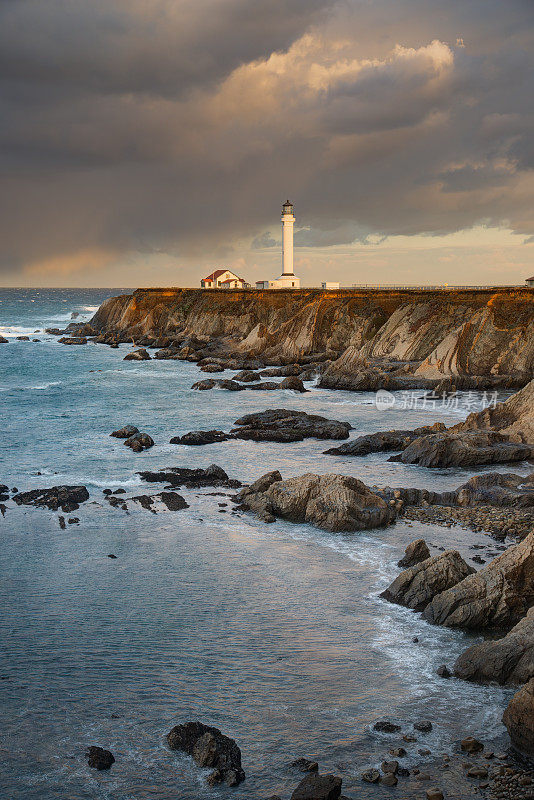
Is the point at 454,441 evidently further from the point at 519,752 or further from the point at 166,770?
the point at 166,770

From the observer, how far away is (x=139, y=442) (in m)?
36.5

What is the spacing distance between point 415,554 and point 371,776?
9145mm

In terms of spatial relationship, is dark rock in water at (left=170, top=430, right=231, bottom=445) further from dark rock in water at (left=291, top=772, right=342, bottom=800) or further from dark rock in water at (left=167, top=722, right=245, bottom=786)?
dark rock in water at (left=291, top=772, right=342, bottom=800)

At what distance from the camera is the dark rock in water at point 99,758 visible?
12375 mm

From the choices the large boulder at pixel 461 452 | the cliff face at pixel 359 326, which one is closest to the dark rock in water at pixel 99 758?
the large boulder at pixel 461 452

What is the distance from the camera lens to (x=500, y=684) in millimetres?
14547

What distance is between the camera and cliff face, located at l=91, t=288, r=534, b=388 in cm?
6238

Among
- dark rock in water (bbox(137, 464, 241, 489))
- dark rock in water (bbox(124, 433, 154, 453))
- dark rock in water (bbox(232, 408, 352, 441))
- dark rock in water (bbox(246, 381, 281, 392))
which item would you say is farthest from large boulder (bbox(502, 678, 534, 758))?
dark rock in water (bbox(246, 381, 281, 392))

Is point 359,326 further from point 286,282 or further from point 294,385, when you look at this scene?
point 286,282

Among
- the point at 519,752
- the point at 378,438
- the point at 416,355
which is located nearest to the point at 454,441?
the point at 378,438

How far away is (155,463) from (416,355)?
4188 centimetres

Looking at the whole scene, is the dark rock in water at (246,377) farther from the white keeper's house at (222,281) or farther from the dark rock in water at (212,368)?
the white keeper's house at (222,281)

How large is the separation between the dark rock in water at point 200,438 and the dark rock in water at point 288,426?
102cm

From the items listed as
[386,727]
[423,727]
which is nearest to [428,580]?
[423,727]
